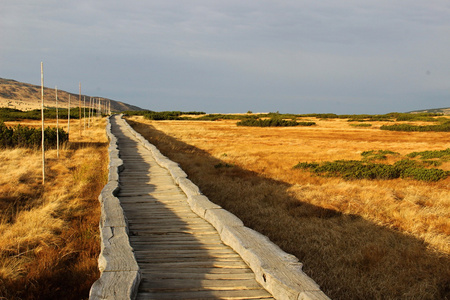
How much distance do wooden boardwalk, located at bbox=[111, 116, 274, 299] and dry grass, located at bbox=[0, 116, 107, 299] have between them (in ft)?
2.55

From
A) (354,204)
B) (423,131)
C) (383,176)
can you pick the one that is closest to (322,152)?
(383,176)

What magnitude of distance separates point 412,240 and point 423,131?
36.7 metres

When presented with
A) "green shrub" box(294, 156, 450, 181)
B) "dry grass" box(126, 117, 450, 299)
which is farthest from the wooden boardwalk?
"green shrub" box(294, 156, 450, 181)

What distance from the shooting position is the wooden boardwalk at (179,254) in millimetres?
3703

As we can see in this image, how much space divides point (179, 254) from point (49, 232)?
2883mm

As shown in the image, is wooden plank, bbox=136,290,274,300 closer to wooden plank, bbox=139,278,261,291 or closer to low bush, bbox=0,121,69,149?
wooden plank, bbox=139,278,261,291

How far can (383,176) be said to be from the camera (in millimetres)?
13500

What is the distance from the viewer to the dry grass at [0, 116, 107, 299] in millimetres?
4555

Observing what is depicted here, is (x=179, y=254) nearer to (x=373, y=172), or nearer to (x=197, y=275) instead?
(x=197, y=275)

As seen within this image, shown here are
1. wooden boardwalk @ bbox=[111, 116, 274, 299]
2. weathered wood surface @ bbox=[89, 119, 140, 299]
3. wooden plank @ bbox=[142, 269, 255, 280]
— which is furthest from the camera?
wooden plank @ bbox=[142, 269, 255, 280]

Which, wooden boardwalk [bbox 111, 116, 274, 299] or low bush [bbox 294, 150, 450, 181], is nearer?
wooden boardwalk [bbox 111, 116, 274, 299]

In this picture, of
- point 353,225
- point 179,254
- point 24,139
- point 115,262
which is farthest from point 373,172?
point 24,139

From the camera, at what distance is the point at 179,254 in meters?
4.66

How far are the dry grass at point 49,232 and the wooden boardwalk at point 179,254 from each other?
778 mm
